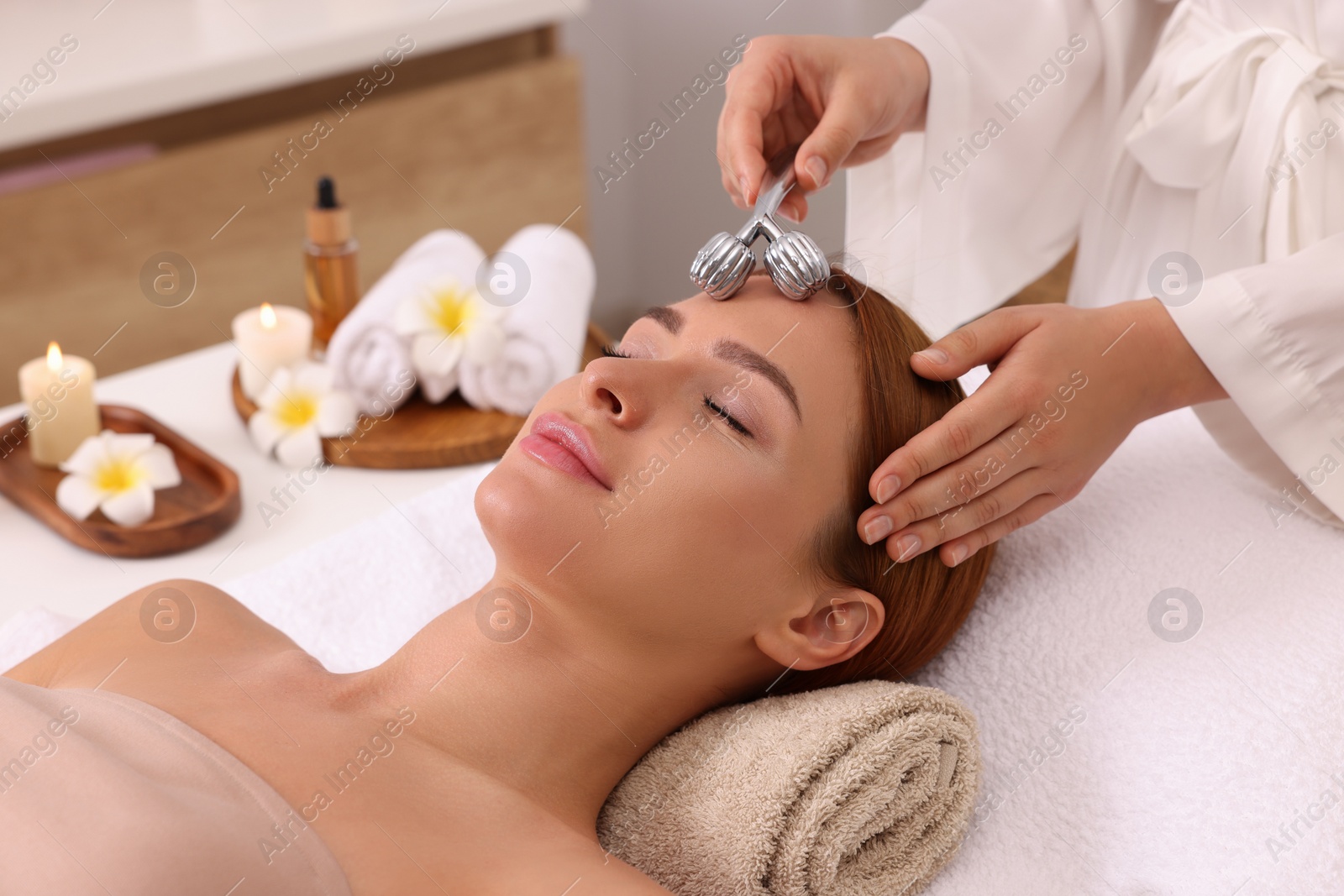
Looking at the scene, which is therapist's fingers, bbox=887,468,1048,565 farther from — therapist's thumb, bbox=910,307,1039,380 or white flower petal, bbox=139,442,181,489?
white flower petal, bbox=139,442,181,489

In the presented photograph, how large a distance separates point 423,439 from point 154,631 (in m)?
0.51

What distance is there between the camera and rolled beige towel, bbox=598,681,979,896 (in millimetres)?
879

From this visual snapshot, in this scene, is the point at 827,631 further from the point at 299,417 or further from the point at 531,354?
the point at 299,417

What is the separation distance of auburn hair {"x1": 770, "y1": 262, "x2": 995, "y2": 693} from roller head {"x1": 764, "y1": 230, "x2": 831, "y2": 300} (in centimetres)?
3

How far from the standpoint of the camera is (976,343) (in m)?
0.98

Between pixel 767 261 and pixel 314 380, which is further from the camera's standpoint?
pixel 314 380

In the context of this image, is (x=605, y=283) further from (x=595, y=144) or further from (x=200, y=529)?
(x=200, y=529)

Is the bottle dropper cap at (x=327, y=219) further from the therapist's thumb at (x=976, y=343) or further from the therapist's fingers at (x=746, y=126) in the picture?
the therapist's thumb at (x=976, y=343)

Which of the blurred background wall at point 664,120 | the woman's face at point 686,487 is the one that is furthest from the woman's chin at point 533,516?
the blurred background wall at point 664,120

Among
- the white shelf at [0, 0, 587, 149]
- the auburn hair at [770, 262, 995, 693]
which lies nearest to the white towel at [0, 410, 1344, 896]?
the auburn hair at [770, 262, 995, 693]

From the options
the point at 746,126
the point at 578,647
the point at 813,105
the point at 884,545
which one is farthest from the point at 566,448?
the point at 813,105

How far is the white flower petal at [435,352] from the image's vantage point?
5.01 ft

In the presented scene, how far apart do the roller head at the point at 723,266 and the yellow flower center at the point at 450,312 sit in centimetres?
56

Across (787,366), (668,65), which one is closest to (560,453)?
(787,366)
